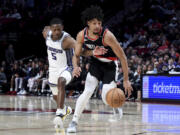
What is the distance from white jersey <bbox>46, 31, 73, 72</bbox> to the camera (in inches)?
271

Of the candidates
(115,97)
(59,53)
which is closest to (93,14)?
(115,97)

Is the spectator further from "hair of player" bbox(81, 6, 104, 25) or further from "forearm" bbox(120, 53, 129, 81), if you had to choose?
"forearm" bbox(120, 53, 129, 81)

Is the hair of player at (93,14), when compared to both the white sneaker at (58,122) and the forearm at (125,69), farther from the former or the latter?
the white sneaker at (58,122)

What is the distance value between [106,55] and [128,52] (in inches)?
441

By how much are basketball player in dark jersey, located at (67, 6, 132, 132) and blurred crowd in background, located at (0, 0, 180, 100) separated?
747 cm

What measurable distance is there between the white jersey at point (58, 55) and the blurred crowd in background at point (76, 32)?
674 cm

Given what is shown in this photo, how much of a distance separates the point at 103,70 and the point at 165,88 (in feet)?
24.6

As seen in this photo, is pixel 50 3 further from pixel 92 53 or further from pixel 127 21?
pixel 92 53

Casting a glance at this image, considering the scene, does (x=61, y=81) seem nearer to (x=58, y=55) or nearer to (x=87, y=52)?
(x=58, y=55)

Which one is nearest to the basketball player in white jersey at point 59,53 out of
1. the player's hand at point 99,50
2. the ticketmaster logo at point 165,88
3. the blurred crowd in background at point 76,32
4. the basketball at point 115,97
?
the player's hand at point 99,50

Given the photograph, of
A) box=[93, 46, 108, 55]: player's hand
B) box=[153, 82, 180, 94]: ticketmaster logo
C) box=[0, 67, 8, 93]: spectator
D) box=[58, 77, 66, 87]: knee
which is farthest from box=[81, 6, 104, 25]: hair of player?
box=[0, 67, 8, 93]: spectator

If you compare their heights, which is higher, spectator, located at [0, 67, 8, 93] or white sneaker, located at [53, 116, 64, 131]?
spectator, located at [0, 67, 8, 93]

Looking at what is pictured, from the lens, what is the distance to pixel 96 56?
579 centimetres

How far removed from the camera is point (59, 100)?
6.40m
